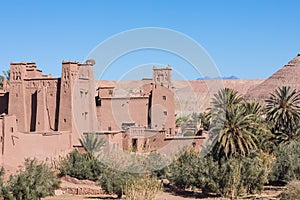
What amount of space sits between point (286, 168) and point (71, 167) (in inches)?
452

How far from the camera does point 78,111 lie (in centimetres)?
3366

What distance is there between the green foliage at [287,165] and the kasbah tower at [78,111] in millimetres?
7719

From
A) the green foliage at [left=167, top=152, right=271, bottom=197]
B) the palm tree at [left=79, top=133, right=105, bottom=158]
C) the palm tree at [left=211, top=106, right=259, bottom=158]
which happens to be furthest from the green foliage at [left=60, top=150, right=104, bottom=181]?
the palm tree at [left=211, top=106, right=259, bottom=158]

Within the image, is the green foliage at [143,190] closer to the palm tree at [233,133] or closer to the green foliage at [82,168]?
the palm tree at [233,133]

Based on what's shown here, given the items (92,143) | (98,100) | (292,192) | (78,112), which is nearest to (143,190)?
(292,192)

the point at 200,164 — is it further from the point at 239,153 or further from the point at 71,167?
the point at 71,167

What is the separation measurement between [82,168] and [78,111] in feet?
24.3

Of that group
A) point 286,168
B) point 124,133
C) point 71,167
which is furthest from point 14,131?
point 286,168

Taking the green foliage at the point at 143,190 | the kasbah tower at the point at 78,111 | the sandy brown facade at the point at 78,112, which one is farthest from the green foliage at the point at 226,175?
the kasbah tower at the point at 78,111

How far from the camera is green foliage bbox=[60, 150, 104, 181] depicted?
2683cm

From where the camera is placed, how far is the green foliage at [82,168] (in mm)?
26828

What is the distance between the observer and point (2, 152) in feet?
84.9

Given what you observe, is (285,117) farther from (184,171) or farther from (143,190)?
(143,190)

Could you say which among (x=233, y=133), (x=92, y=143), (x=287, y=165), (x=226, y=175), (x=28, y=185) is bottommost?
(x=28, y=185)
